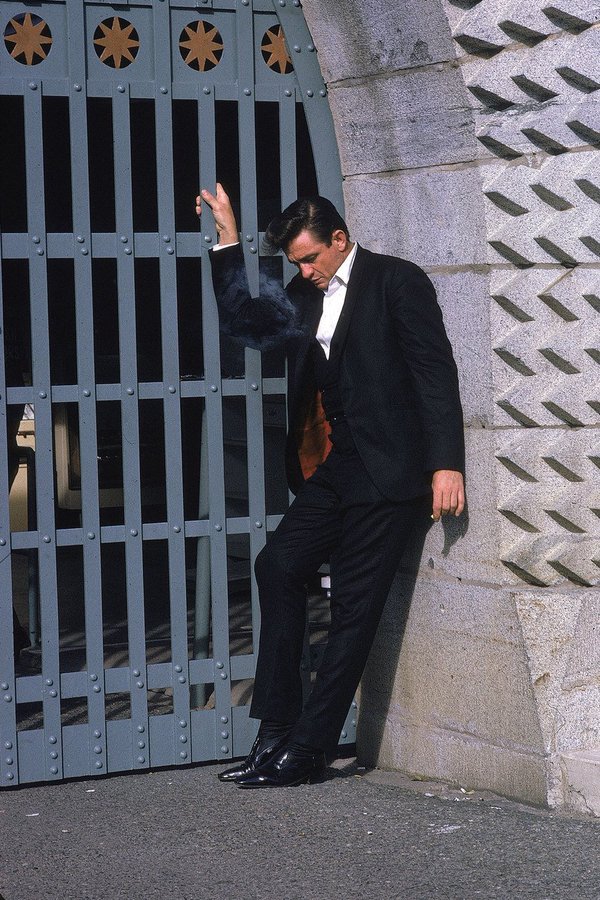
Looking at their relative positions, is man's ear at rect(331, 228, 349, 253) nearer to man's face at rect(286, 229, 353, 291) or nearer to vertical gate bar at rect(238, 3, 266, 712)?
man's face at rect(286, 229, 353, 291)

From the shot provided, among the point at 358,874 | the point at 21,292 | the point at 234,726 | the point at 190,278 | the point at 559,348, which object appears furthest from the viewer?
the point at 21,292

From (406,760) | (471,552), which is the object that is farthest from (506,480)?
(406,760)

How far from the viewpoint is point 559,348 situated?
12.4ft

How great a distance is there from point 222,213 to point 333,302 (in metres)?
0.46

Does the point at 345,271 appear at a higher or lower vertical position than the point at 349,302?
higher

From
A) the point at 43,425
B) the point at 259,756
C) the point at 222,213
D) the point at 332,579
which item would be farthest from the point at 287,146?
the point at 259,756

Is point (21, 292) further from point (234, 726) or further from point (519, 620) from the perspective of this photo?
point (519, 620)

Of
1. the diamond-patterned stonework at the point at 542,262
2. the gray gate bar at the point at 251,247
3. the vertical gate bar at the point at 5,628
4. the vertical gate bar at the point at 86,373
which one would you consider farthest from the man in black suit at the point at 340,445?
the vertical gate bar at the point at 5,628

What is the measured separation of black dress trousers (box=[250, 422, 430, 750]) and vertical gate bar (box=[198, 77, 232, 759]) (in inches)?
7.2

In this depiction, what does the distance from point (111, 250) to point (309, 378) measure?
76cm

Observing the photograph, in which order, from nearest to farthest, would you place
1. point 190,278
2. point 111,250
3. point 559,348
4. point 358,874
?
point 358,874 < point 559,348 < point 111,250 < point 190,278

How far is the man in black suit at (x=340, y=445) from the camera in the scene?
391 centimetres

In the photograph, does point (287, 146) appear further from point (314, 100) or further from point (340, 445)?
point (340, 445)

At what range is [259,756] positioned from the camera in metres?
4.10
